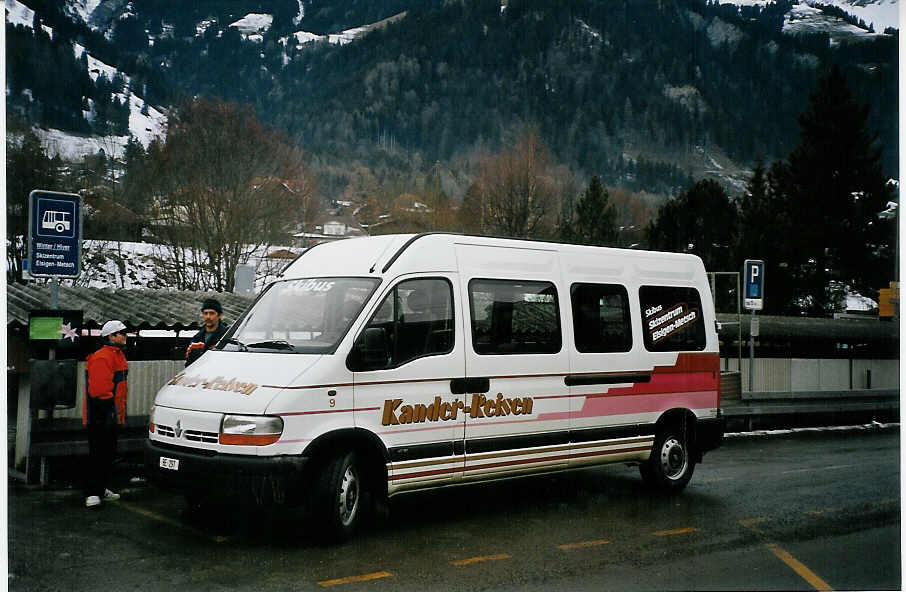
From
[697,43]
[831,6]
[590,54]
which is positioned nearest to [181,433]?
[831,6]

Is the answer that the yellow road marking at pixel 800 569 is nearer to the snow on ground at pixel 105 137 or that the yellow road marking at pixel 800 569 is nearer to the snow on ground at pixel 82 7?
the snow on ground at pixel 82 7

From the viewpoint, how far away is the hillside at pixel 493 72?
1092 cm

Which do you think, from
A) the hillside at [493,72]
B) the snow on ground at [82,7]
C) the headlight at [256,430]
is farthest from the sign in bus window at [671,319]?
the snow on ground at [82,7]

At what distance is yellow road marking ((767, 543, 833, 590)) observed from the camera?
5.59 metres

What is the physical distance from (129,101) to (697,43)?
1371 centimetres

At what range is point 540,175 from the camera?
25.2 m

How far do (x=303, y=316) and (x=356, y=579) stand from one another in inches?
85.3

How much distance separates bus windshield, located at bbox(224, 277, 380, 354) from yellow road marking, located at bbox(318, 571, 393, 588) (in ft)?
5.30

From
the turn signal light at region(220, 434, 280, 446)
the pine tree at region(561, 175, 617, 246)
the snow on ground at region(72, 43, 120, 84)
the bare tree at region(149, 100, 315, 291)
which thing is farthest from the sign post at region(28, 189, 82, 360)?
the pine tree at region(561, 175, 617, 246)

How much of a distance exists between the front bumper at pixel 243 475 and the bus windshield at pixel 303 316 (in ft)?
2.84

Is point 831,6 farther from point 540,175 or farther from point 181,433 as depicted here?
point 540,175

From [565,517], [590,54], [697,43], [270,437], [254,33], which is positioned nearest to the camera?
[270,437]

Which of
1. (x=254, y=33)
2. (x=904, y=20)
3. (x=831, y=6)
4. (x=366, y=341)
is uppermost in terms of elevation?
(x=254, y=33)

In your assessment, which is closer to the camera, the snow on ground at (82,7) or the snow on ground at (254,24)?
the snow on ground at (82,7)
